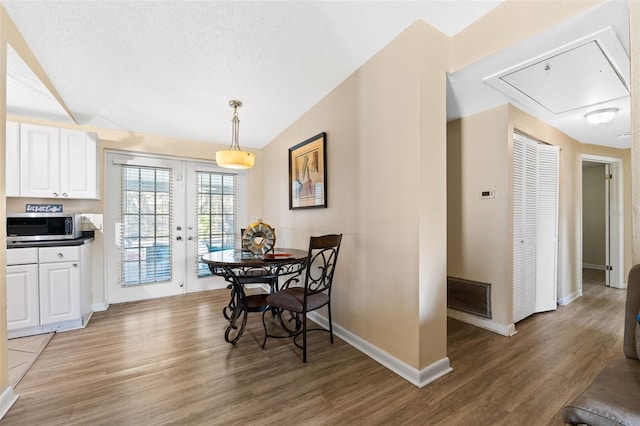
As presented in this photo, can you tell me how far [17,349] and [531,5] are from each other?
4.55 meters

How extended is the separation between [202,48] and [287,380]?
248 centimetres

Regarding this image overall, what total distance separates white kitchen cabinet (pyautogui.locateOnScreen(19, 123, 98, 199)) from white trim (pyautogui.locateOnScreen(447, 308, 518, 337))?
4363mm

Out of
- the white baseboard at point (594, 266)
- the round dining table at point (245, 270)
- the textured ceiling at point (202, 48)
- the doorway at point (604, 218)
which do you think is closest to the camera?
the textured ceiling at point (202, 48)

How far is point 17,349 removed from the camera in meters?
2.28

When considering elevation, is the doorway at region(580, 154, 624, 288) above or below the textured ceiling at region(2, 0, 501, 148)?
below

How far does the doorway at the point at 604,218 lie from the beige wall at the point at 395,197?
3.55m

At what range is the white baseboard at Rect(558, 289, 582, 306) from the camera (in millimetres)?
3330

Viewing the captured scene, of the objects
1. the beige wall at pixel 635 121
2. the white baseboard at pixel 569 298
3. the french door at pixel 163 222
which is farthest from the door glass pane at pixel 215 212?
the white baseboard at pixel 569 298

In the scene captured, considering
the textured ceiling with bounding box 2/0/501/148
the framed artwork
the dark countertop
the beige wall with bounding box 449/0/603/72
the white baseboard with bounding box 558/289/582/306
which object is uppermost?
the textured ceiling with bounding box 2/0/501/148

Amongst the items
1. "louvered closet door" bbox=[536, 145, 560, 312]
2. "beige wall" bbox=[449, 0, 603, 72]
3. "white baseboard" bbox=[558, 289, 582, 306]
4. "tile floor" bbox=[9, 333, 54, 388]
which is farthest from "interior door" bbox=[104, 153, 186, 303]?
"white baseboard" bbox=[558, 289, 582, 306]

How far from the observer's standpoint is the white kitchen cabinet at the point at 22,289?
8.09 ft

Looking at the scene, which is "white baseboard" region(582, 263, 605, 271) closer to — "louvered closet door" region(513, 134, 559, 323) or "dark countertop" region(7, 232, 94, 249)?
"louvered closet door" region(513, 134, 559, 323)

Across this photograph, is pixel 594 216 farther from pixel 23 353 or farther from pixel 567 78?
pixel 23 353

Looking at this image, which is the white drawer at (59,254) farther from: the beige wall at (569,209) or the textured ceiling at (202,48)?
the beige wall at (569,209)
